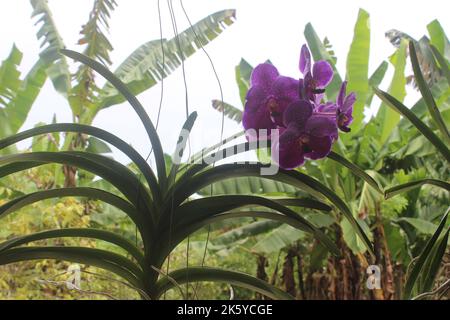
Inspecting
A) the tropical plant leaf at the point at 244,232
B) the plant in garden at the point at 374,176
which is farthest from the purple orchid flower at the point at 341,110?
the tropical plant leaf at the point at 244,232

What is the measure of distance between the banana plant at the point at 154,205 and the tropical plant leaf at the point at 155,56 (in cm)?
182

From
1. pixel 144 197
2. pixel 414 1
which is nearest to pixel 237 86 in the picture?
pixel 414 1

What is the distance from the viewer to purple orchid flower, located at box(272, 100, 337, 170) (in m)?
0.46

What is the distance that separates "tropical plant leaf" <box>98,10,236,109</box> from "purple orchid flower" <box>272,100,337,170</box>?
188cm

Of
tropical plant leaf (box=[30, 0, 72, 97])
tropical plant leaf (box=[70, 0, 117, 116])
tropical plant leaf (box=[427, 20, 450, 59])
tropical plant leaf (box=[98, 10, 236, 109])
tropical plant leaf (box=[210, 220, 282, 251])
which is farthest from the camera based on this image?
tropical plant leaf (box=[210, 220, 282, 251])

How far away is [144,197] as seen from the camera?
0.51 meters

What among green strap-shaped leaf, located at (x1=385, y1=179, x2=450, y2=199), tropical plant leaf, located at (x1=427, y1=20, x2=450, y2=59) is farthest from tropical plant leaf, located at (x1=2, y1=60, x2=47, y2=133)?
green strap-shaped leaf, located at (x1=385, y1=179, x2=450, y2=199)

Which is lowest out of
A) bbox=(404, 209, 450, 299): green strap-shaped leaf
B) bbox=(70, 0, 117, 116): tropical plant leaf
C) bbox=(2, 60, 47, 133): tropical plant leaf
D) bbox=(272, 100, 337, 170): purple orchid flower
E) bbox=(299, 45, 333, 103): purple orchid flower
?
bbox=(404, 209, 450, 299): green strap-shaped leaf

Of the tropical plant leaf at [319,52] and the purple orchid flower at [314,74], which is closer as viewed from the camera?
the purple orchid flower at [314,74]

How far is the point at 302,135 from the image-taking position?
0.47 m

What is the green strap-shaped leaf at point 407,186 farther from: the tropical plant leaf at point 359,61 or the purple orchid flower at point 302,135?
the tropical plant leaf at point 359,61

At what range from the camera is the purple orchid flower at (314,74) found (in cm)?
48

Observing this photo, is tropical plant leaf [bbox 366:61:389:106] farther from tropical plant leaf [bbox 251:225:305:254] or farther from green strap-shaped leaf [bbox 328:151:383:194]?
green strap-shaped leaf [bbox 328:151:383:194]

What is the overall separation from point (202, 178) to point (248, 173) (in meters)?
0.04
